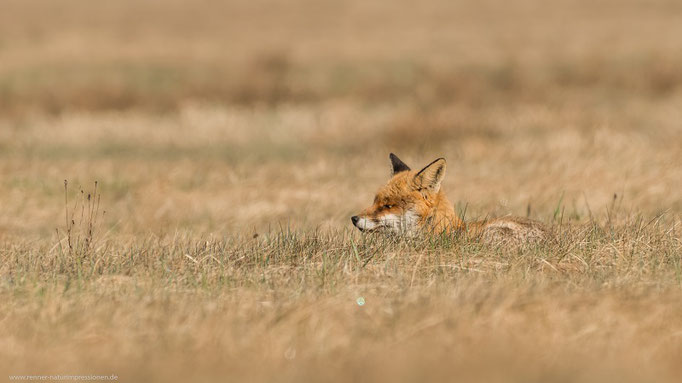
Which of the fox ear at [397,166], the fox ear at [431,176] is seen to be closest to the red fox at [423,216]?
the fox ear at [431,176]

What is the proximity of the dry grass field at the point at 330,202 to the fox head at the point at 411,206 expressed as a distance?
0.35 metres

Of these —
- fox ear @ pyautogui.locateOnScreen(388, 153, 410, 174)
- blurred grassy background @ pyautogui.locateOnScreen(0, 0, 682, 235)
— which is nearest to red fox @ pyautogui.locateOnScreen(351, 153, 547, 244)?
fox ear @ pyautogui.locateOnScreen(388, 153, 410, 174)

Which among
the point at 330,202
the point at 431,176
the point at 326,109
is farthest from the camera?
the point at 326,109

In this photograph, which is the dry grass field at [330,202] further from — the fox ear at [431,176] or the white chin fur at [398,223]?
the fox ear at [431,176]

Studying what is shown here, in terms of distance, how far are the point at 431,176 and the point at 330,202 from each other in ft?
16.6

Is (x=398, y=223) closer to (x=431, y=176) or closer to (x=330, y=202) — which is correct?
(x=431, y=176)

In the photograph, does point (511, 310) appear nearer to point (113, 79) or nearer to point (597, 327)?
point (597, 327)

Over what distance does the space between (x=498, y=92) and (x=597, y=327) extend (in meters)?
22.1

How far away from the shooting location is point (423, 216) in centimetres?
766

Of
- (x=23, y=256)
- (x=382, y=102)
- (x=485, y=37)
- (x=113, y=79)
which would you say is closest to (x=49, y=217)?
(x=23, y=256)

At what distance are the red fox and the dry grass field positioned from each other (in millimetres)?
278

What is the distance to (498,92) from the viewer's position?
26.7 m

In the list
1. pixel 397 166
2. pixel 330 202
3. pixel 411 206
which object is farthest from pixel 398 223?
pixel 330 202

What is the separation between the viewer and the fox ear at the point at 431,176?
7.50 metres
